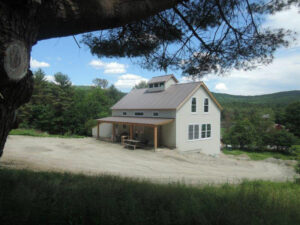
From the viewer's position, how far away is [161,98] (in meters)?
22.2

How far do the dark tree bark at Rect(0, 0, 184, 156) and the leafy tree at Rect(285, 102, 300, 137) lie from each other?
54344mm

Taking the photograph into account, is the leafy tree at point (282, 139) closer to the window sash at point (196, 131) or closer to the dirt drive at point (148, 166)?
the window sash at point (196, 131)

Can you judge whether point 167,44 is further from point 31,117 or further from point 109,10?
point 31,117

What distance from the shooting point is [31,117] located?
113 ft

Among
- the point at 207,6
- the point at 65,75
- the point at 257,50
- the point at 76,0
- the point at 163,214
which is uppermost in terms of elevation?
the point at 65,75

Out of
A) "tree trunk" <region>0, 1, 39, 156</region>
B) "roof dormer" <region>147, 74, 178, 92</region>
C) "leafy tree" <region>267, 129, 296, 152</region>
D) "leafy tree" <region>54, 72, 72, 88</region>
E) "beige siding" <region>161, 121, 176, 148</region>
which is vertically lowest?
"leafy tree" <region>267, 129, 296, 152</region>

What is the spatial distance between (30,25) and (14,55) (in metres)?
0.45

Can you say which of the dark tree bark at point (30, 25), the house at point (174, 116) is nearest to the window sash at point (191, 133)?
the house at point (174, 116)

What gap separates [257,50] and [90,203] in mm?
5429

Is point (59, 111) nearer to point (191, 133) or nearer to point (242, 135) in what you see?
point (191, 133)

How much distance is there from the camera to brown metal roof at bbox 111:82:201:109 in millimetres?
20295

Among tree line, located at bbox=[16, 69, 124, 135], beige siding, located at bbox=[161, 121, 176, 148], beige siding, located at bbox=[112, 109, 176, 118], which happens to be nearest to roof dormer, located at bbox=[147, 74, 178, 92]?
beige siding, located at bbox=[112, 109, 176, 118]

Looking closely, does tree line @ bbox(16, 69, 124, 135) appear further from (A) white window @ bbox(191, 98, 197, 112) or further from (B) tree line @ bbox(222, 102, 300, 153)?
(B) tree line @ bbox(222, 102, 300, 153)

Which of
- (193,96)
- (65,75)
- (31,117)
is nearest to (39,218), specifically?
(193,96)
